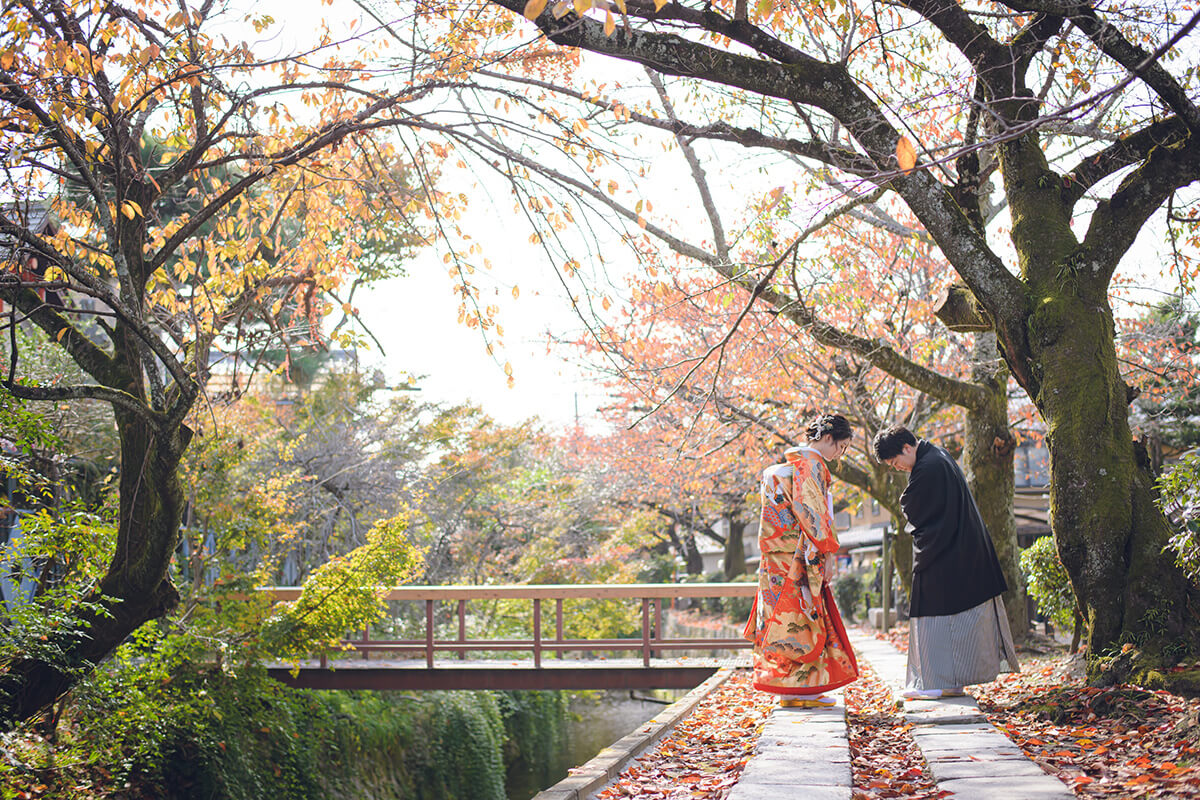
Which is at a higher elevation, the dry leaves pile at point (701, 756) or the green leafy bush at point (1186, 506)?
the green leafy bush at point (1186, 506)

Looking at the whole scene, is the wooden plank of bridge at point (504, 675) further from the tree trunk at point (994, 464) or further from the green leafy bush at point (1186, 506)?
the green leafy bush at point (1186, 506)

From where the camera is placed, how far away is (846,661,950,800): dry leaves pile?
396 cm

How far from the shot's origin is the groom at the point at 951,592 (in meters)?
5.86

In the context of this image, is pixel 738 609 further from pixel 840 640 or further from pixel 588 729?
pixel 840 640

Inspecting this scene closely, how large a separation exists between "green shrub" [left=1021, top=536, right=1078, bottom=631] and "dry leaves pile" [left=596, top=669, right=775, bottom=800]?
283 cm

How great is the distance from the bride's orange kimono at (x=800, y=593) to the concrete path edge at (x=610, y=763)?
0.80m

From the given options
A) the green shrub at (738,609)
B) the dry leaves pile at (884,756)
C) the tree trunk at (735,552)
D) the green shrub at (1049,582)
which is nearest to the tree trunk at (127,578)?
the dry leaves pile at (884,756)

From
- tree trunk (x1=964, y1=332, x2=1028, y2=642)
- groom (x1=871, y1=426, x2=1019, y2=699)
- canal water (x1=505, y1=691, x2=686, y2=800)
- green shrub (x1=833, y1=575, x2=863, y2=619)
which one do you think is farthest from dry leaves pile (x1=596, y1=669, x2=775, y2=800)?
green shrub (x1=833, y1=575, x2=863, y2=619)

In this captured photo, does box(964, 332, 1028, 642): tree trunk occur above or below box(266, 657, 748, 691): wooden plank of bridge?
above

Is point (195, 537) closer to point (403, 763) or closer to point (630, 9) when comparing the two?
point (403, 763)

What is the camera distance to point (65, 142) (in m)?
5.79

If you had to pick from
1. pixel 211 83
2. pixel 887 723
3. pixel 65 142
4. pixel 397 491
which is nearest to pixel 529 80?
pixel 211 83

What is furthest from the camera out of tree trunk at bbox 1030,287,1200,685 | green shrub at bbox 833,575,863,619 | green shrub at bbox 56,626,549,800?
green shrub at bbox 833,575,863,619

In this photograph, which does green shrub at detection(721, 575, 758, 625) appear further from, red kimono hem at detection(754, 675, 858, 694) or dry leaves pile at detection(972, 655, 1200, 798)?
dry leaves pile at detection(972, 655, 1200, 798)
